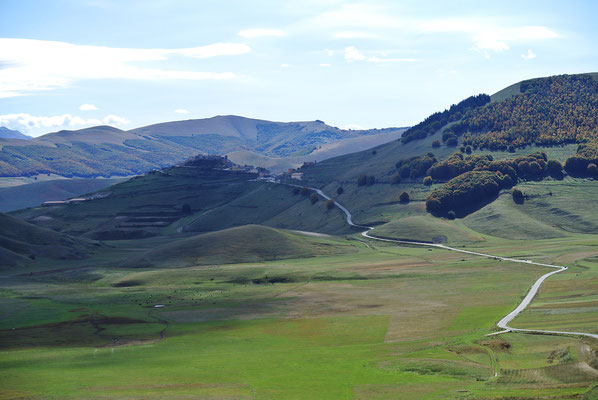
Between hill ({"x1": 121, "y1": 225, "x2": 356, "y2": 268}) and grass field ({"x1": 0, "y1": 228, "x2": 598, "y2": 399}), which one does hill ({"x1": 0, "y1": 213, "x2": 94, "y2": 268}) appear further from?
hill ({"x1": 121, "y1": 225, "x2": 356, "y2": 268})

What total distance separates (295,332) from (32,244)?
121 metres

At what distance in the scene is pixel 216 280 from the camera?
13200cm

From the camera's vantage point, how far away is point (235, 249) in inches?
6535

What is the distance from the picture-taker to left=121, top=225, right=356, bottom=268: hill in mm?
160750

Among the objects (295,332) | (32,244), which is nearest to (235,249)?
(32,244)

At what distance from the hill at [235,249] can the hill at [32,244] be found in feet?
81.9

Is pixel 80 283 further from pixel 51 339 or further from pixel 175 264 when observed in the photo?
pixel 51 339

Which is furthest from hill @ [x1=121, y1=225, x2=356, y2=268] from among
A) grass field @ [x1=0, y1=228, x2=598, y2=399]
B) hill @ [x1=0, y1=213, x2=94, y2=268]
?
hill @ [x1=0, y1=213, x2=94, y2=268]

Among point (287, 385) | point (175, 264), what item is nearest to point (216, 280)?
point (175, 264)

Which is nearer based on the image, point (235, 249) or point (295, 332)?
point (295, 332)

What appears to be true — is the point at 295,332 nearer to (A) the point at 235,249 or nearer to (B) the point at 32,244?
(A) the point at 235,249

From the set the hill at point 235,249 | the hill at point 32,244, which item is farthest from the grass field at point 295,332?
the hill at point 32,244

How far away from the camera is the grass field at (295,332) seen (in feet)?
195

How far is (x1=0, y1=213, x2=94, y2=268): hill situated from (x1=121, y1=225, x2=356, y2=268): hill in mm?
24968
